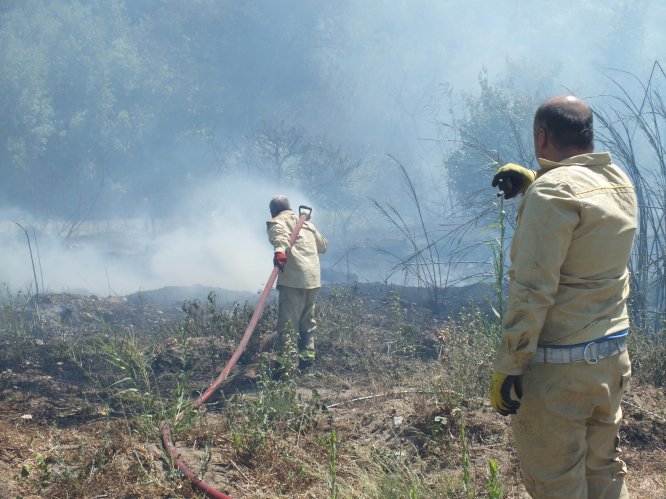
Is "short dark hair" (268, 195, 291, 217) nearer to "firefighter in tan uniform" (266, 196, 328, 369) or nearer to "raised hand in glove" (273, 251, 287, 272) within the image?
"firefighter in tan uniform" (266, 196, 328, 369)

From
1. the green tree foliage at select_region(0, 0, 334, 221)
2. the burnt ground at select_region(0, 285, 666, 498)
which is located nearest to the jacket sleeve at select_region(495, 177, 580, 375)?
the burnt ground at select_region(0, 285, 666, 498)

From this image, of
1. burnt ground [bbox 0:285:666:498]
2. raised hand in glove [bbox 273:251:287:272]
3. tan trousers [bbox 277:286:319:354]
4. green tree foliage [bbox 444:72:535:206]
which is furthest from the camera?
green tree foliage [bbox 444:72:535:206]

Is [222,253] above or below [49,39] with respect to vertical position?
below

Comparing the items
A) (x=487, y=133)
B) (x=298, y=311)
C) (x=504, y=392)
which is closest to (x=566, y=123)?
(x=504, y=392)

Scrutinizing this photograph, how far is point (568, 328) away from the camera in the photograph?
7.87 feet

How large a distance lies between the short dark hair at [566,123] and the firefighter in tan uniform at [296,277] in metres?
4.14

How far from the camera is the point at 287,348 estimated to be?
17.6 ft

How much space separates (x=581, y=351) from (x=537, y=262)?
1.19 ft

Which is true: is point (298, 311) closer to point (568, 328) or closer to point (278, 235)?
point (278, 235)

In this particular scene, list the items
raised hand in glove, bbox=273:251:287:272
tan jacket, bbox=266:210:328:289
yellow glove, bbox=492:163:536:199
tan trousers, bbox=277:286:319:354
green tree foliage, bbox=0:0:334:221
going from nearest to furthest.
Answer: yellow glove, bbox=492:163:536:199 < raised hand in glove, bbox=273:251:287:272 < tan jacket, bbox=266:210:328:289 < tan trousers, bbox=277:286:319:354 < green tree foliage, bbox=0:0:334:221

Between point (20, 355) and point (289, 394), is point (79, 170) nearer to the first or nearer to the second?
point (20, 355)

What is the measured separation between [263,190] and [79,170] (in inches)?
227

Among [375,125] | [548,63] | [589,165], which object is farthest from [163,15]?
[589,165]

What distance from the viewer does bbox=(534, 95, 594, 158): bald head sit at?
8.15 feet
